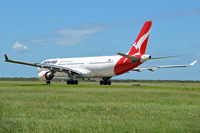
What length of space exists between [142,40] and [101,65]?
8.29m

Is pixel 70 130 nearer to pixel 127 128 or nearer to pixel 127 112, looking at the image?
pixel 127 128

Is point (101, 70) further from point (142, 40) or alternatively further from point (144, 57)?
point (144, 57)

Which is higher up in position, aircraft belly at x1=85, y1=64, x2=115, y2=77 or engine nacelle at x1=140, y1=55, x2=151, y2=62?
engine nacelle at x1=140, y1=55, x2=151, y2=62

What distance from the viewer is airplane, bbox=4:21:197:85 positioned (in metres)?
44.0

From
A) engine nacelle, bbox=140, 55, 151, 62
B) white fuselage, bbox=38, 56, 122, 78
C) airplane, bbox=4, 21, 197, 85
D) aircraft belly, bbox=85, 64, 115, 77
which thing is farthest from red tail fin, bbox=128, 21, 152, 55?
aircraft belly, bbox=85, 64, 115, 77

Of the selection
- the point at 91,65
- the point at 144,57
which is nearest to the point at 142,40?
the point at 144,57

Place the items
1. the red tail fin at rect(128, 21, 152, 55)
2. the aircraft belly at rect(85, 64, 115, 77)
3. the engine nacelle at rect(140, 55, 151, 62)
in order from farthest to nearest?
the aircraft belly at rect(85, 64, 115, 77) → the red tail fin at rect(128, 21, 152, 55) → the engine nacelle at rect(140, 55, 151, 62)

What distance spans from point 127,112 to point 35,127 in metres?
4.47

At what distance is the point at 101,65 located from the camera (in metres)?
48.8

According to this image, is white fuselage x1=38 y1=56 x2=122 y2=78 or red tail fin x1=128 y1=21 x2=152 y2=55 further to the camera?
white fuselage x1=38 y1=56 x2=122 y2=78

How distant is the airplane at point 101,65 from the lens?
43969mm

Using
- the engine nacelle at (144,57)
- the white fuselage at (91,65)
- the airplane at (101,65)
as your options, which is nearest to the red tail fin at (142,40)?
the airplane at (101,65)

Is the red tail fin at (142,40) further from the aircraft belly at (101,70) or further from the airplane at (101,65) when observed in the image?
the aircraft belly at (101,70)

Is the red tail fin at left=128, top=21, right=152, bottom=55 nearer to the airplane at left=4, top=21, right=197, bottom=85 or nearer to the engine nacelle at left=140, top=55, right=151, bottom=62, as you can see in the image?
the airplane at left=4, top=21, right=197, bottom=85
